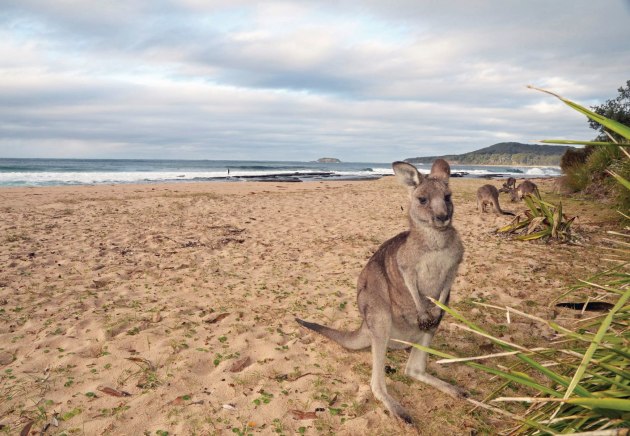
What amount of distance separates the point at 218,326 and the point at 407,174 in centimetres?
240

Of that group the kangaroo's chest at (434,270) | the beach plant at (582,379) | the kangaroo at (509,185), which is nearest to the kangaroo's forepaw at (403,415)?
the kangaroo's chest at (434,270)

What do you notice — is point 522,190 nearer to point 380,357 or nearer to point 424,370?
point 424,370

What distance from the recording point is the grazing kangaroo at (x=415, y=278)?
3010 millimetres

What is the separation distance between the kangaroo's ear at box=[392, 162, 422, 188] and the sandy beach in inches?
60.3

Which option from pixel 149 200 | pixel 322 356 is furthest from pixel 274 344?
pixel 149 200

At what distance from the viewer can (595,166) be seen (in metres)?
13.5

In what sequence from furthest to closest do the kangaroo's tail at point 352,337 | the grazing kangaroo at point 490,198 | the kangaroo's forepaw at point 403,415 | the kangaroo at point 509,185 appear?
the kangaroo at point 509,185
the grazing kangaroo at point 490,198
the kangaroo's tail at point 352,337
the kangaroo's forepaw at point 403,415

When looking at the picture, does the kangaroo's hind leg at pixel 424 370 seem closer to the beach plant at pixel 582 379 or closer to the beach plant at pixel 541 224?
the beach plant at pixel 582 379

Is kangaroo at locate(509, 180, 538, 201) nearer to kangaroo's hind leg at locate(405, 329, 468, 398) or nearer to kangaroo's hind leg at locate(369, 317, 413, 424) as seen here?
kangaroo's hind leg at locate(405, 329, 468, 398)

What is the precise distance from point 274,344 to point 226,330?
1.88 feet

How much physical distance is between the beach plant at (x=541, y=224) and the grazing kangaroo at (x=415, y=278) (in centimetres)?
521

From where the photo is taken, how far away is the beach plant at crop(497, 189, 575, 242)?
7.46 metres

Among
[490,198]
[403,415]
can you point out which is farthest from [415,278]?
[490,198]

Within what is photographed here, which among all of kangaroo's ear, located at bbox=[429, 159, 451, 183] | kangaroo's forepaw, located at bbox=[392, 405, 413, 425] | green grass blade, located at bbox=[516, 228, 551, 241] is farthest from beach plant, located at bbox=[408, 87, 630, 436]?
Result: green grass blade, located at bbox=[516, 228, 551, 241]
